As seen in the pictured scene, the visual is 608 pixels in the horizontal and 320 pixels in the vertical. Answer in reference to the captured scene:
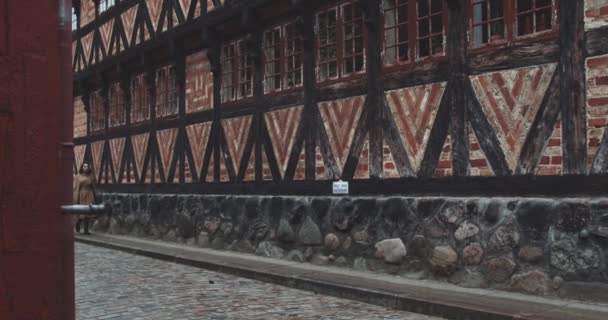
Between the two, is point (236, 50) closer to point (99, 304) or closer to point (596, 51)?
point (99, 304)

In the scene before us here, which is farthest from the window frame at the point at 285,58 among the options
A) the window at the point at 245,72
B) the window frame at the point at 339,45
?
the window at the point at 245,72

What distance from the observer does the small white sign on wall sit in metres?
8.55

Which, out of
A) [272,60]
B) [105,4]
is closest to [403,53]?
[272,60]

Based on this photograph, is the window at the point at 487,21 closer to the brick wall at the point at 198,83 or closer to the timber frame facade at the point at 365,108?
the timber frame facade at the point at 365,108

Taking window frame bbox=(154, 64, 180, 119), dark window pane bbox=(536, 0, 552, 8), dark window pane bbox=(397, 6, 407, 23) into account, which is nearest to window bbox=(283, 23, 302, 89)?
dark window pane bbox=(397, 6, 407, 23)

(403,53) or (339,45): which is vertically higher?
(339,45)

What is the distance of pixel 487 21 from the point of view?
22.5 ft

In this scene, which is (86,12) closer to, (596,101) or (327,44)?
(327,44)

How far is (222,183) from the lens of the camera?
37.1 ft

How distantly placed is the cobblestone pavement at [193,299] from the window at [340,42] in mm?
2870

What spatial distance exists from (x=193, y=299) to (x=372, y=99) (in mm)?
3093

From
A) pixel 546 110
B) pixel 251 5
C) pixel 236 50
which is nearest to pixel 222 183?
pixel 236 50

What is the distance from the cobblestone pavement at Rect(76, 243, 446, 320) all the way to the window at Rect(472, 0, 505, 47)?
282 cm

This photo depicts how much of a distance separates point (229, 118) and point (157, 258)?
2.48 m
